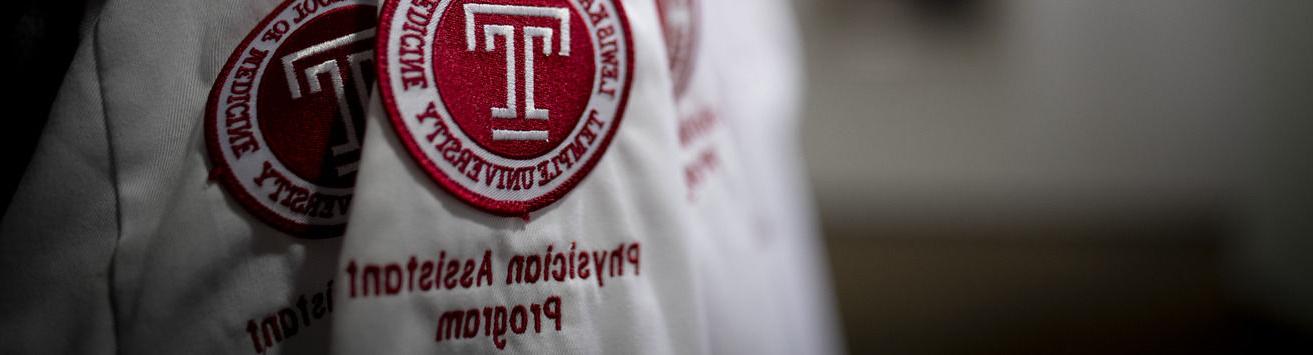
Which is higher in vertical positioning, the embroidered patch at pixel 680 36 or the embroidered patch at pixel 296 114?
the embroidered patch at pixel 680 36

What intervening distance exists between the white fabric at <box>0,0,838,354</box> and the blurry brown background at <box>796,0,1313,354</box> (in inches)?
84.1

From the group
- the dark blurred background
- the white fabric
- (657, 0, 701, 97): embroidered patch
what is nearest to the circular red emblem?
the white fabric

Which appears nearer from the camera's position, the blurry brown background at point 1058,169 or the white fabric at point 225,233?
the white fabric at point 225,233

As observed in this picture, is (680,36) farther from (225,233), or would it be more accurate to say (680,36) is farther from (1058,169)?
(1058,169)

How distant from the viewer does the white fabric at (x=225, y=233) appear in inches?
15.1

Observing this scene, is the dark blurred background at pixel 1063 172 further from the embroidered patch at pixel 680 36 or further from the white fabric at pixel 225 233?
the white fabric at pixel 225 233

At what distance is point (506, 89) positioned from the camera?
1.35 ft

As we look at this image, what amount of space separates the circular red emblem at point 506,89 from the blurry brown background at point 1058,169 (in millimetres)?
2171

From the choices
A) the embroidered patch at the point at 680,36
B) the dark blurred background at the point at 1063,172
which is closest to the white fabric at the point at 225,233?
the embroidered patch at the point at 680,36

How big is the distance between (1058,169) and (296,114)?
311cm

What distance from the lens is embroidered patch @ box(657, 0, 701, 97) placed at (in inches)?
22.8

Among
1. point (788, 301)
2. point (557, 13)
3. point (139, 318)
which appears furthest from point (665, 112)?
point (788, 301)

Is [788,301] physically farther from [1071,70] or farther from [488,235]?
[1071,70]

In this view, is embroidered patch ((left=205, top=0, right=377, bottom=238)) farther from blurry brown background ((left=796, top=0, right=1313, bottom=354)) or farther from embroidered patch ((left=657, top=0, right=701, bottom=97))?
blurry brown background ((left=796, top=0, right=1313, bottom=354))
